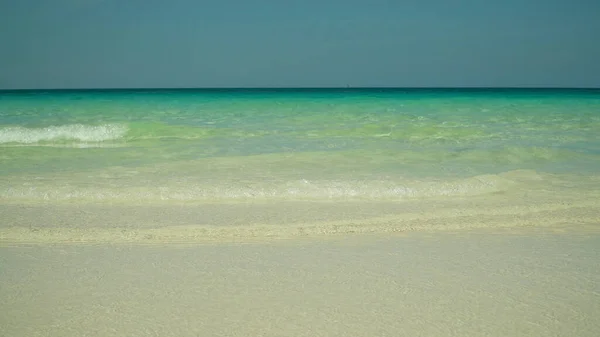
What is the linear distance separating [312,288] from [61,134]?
12.4 m

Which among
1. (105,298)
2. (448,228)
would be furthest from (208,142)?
(105,298)

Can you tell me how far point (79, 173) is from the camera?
7.03 metres

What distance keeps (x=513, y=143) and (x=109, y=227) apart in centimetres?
936

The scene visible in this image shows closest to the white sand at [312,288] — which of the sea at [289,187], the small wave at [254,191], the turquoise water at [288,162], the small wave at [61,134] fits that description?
the sea at [289,187]

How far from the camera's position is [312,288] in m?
2.98

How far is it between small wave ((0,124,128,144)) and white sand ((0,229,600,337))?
986 centimetres

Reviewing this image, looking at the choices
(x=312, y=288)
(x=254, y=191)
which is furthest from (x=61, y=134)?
(x=312, y=288)

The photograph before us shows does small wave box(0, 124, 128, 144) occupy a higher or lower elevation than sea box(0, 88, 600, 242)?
lower

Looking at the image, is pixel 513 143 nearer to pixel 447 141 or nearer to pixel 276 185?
pixel 447 141

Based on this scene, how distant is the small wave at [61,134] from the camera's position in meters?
12.7

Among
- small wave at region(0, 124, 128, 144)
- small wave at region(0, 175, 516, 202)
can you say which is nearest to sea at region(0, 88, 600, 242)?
small wave at region(0, 175, 516, 202)

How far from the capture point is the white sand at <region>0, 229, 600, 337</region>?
2.51 meters

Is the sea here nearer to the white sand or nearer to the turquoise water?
the turquoise water

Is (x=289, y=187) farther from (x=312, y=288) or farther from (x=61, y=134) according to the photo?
(x=61, y=134)
